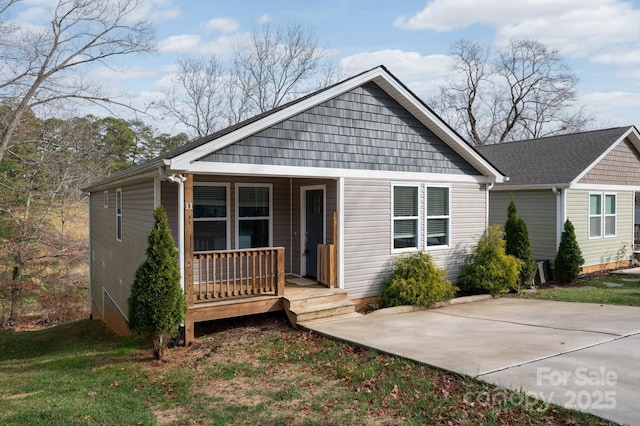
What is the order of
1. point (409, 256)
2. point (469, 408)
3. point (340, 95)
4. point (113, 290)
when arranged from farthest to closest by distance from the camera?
point (113, 290), point (409, 256), point (340, 95), point (469, 408)

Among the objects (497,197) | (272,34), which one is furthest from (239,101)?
(497,197)

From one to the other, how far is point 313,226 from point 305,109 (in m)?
2.70

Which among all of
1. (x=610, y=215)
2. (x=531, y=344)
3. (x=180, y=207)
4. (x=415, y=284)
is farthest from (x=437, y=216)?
(x=610, y=215)

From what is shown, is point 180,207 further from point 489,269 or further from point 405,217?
point 489,269

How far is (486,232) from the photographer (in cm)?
1158

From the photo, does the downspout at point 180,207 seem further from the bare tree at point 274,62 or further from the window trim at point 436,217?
the bare tree at point 274,62

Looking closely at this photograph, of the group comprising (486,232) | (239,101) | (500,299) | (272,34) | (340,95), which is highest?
(272,34)

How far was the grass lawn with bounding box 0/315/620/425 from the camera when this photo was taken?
14.9ft

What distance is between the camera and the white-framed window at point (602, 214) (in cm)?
1487

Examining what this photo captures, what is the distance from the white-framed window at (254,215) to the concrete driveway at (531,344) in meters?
2.82

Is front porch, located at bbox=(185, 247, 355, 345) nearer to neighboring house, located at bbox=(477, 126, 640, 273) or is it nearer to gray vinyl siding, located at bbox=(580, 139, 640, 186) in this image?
neighboring house, located at bbox=(477, 126, 640, 273)

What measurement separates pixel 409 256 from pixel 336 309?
237cm

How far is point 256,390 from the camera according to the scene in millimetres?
5473

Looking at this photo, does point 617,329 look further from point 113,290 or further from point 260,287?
point 113,290
